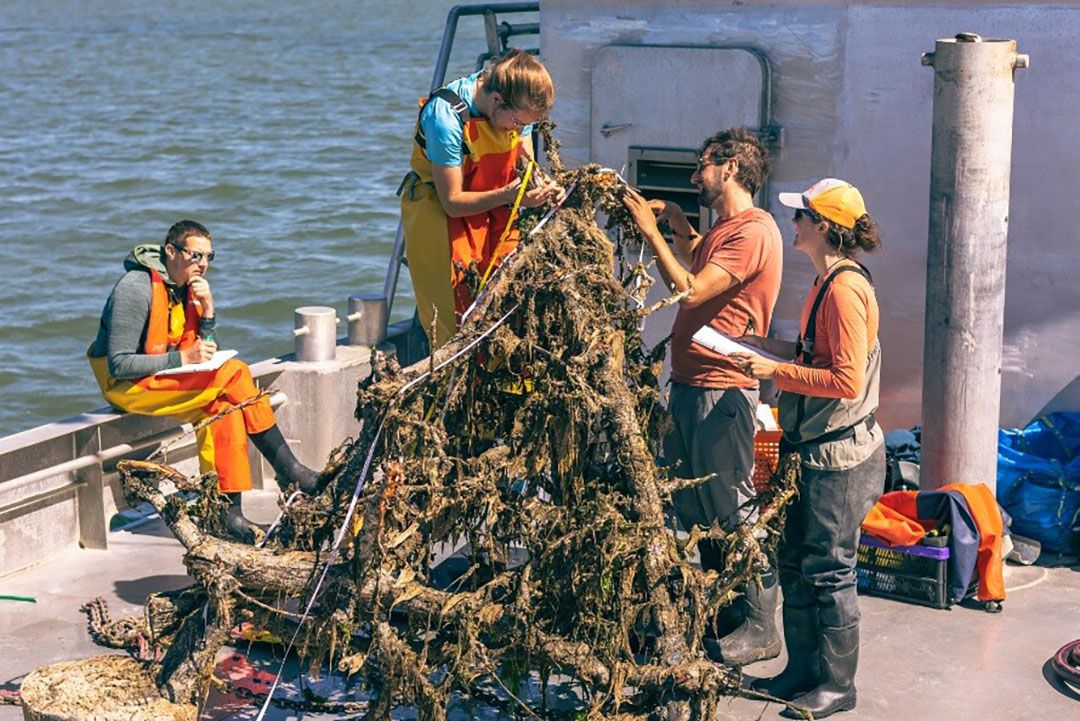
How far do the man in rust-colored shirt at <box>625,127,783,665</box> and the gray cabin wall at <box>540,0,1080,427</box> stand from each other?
85.2 inches

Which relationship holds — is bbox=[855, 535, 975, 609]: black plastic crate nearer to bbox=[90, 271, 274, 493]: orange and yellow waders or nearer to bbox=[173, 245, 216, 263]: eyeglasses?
bbox=[90, 271, 274, 493]: orange and yellow waders

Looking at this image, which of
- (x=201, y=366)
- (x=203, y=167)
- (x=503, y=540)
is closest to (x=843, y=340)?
(x=503, y=540)

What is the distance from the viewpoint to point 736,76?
866cm

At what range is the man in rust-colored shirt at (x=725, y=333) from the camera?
6316mm

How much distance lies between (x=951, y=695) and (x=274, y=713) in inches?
103

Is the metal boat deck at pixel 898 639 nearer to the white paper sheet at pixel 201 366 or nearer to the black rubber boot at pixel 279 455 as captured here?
the black rubber boot at pixel 279 455

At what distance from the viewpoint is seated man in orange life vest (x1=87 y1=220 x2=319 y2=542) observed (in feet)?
25.4

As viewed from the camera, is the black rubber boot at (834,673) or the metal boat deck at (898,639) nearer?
the black rubber boot at (834,673)

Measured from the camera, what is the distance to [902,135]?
8414 millimetres

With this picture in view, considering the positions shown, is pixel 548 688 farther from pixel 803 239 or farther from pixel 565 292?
pixel 803 239

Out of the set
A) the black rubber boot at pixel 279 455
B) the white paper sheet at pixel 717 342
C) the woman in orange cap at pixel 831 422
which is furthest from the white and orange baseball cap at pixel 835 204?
the black rubber boot at pixel 279 455

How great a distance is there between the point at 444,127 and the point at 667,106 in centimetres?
253

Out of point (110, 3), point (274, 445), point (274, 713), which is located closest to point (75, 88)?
point (110, 3)

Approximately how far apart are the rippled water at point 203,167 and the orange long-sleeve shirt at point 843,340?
461 inches
